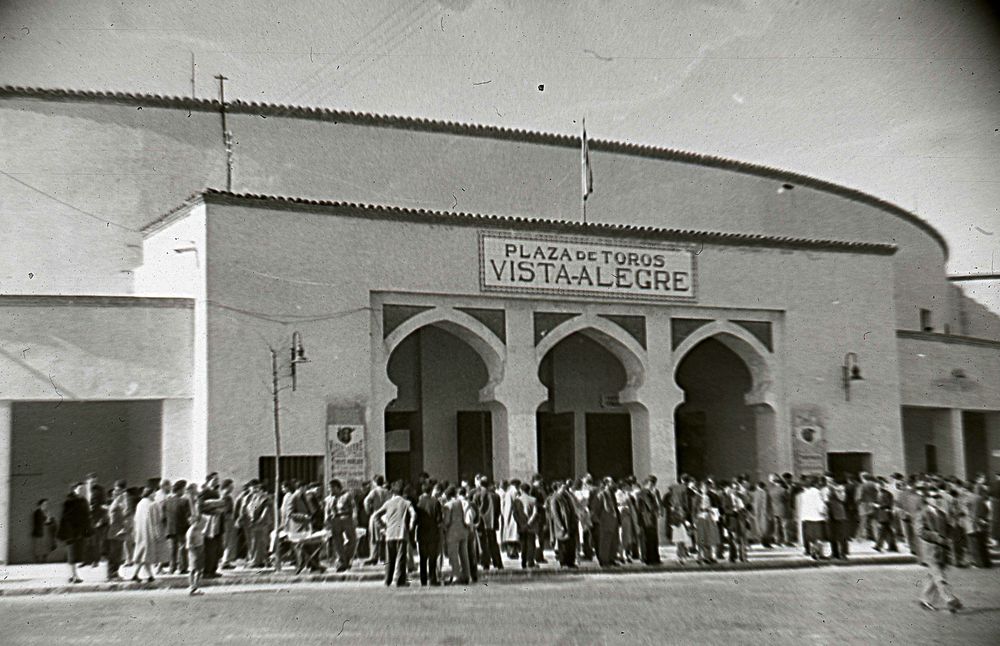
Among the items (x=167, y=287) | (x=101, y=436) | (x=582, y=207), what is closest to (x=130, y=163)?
(x=167, y=287)

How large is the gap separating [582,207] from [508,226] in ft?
18.1

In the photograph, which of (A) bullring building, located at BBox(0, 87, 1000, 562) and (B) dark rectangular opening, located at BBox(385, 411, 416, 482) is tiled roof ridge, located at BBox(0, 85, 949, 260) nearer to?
(A) bullring building, located at BBox(0, 87, 1000, 562)

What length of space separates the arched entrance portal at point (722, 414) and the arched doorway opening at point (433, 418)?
Result: 5.09m

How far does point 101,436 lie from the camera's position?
2130 cm

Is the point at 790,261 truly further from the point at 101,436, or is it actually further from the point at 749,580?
the point at 101,436

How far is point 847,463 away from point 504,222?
9728 millimetres

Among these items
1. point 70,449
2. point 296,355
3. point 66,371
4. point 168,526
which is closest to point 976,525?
point 296,355

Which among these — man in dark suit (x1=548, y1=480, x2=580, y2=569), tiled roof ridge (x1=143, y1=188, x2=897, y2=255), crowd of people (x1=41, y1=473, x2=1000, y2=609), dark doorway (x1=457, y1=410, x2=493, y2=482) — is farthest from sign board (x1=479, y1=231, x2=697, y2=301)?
man in dark suit (x1=548, y1=480, x2=580, y2=569)

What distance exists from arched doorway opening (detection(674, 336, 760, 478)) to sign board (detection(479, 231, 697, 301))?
2263 millimetres

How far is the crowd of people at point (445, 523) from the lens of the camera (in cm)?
1681

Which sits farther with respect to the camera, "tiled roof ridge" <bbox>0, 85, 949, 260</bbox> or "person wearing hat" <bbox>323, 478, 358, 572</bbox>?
"tiled roof ridge" <bbox>0, 85, 949, 260</bbox>

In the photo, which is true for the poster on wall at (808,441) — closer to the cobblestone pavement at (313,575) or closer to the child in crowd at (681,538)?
the cobblestone pavement at (313,575)

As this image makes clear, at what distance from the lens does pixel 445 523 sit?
16.9 metres

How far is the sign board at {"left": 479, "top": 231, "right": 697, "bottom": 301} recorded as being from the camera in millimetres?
21844
